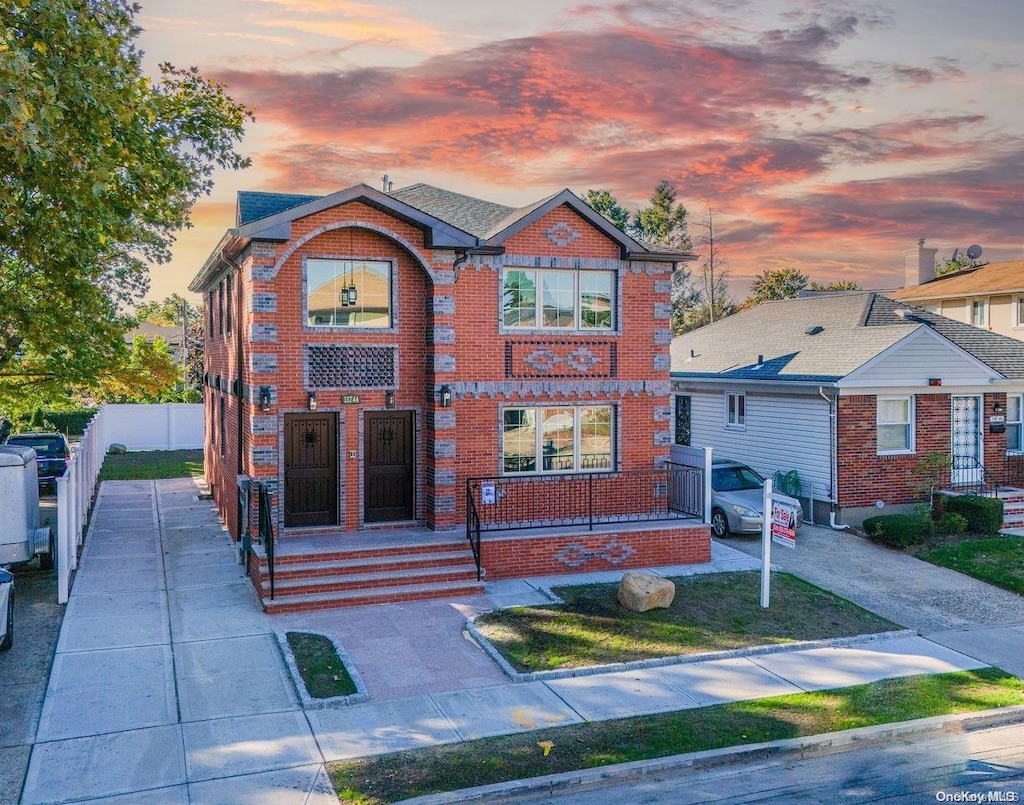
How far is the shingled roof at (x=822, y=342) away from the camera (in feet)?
65.1

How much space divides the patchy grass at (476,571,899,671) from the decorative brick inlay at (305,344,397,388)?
4.91 m

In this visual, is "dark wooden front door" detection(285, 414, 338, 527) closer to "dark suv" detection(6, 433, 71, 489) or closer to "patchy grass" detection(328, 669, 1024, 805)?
"patchy grass" detection(328, 669, 1024, 805)

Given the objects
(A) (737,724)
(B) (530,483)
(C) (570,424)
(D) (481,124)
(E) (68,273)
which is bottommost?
(A) (737,724)

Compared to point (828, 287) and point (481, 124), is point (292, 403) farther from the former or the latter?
point (828, 287)

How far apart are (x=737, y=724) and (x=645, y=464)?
825 cm

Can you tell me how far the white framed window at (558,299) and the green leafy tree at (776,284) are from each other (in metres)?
42.8

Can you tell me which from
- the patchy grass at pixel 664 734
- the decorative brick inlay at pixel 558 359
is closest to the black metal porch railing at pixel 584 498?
the decorative brick inlay at pixel 558 359

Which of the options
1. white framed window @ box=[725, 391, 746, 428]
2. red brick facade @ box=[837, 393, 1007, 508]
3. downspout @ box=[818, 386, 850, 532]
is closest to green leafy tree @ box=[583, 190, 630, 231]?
white framed window @ box=[725, 391, 746, 428]

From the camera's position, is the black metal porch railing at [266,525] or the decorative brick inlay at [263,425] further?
the decorative brick inlay at [263,425]

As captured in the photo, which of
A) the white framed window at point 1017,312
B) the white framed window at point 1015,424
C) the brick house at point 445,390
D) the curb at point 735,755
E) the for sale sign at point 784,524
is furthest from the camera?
the white framed window at point 1017,312

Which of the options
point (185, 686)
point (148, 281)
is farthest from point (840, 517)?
point (148, 281)

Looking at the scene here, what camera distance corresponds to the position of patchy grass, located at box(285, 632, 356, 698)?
9898mm

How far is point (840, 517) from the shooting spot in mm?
18953

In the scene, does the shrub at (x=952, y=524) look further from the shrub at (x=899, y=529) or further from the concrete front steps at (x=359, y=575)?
the concrete front steps at (x=359, y=575)
